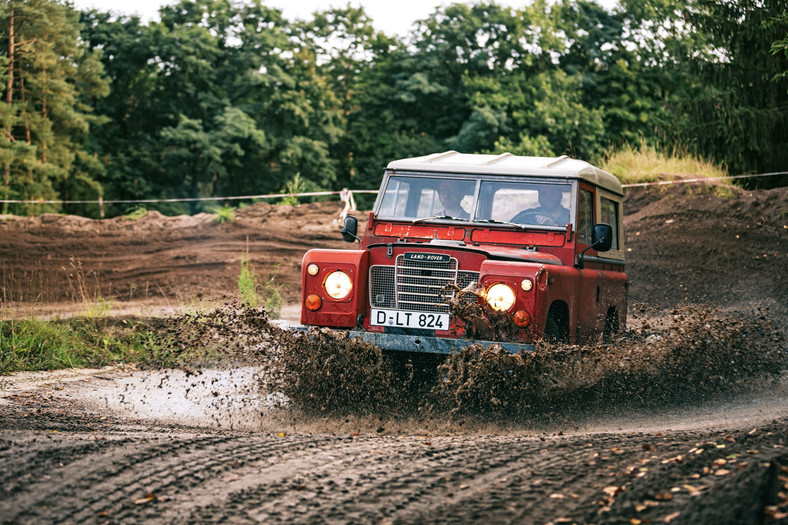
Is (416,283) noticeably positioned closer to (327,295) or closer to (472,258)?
(472,258)

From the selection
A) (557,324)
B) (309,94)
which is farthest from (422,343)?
(309,94)

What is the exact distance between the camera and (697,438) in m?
5.85

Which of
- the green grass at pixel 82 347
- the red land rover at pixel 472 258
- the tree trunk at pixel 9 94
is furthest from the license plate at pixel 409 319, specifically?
the tree trunk at pixel 9 94

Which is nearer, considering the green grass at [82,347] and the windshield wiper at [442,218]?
the windshield wiper at [442,218]

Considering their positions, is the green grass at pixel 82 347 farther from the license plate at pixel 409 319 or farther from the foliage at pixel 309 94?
the foliage at pixel 309 94

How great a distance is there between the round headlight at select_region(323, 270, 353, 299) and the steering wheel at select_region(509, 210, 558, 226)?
178cm

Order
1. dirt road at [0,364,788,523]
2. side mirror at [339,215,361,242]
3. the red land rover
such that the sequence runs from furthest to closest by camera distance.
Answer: side mirror at [339,215,361,242] < the red land rover < dirt road at [0,364,788,523]

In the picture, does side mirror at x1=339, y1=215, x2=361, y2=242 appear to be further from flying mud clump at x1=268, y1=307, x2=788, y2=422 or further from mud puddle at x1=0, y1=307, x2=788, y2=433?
flying mud clump at x1=268, y1=307, x2=788, y2=422

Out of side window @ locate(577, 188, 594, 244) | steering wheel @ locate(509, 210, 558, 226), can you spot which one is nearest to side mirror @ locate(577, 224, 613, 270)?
side window @ locate(577, 188, 594, 244)

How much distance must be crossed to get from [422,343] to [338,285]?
40.6 inches

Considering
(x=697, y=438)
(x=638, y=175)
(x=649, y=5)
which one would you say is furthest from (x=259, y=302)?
(x=649, y=5)

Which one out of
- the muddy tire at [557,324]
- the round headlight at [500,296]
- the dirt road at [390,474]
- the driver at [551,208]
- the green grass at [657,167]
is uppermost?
the green grass at [657,167]

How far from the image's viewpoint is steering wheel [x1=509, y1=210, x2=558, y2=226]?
831cm

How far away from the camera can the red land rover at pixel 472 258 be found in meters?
7.19
